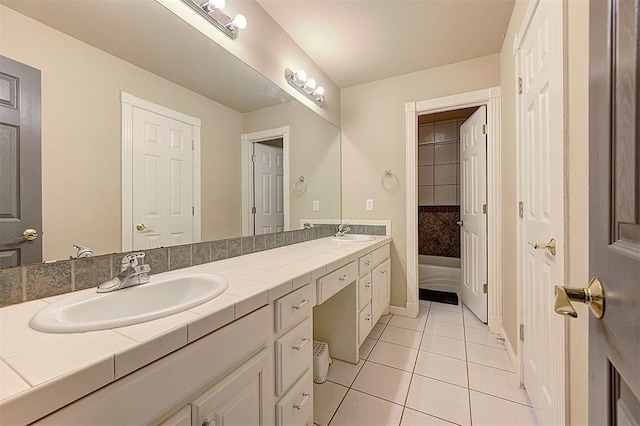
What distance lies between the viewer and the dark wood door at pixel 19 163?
2.47 feet

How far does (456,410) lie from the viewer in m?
1.40

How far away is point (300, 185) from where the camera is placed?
2.26 m

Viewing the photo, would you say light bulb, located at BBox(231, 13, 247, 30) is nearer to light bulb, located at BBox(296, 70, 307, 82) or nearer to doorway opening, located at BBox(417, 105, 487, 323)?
light bulb, located at BBox(296, 70, 307, 82)

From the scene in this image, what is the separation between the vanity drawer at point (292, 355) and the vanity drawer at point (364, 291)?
712 mm

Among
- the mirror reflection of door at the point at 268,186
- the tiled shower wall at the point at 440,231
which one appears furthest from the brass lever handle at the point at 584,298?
the tiled shower wall at the point at 440,231

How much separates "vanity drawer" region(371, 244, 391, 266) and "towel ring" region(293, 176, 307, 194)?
30.9 inches

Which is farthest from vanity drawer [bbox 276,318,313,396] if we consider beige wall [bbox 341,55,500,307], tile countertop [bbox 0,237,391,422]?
beige wall [bbox 341,55,500,307]

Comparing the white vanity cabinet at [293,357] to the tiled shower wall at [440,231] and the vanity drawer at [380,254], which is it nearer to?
the vanity drawer at [380,254]

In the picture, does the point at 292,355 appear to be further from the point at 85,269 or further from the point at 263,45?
the point at 263,45

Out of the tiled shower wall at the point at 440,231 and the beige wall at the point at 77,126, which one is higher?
the beige wall at the point at 77,126

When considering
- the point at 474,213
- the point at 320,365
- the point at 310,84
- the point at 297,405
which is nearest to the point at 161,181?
the point at 297,405

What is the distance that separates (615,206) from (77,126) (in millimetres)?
1408

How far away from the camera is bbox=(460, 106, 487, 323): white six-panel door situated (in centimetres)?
239

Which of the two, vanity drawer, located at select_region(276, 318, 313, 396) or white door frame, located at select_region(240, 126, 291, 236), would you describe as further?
white door frame, located at select_region(240, 126, 291, 236)
